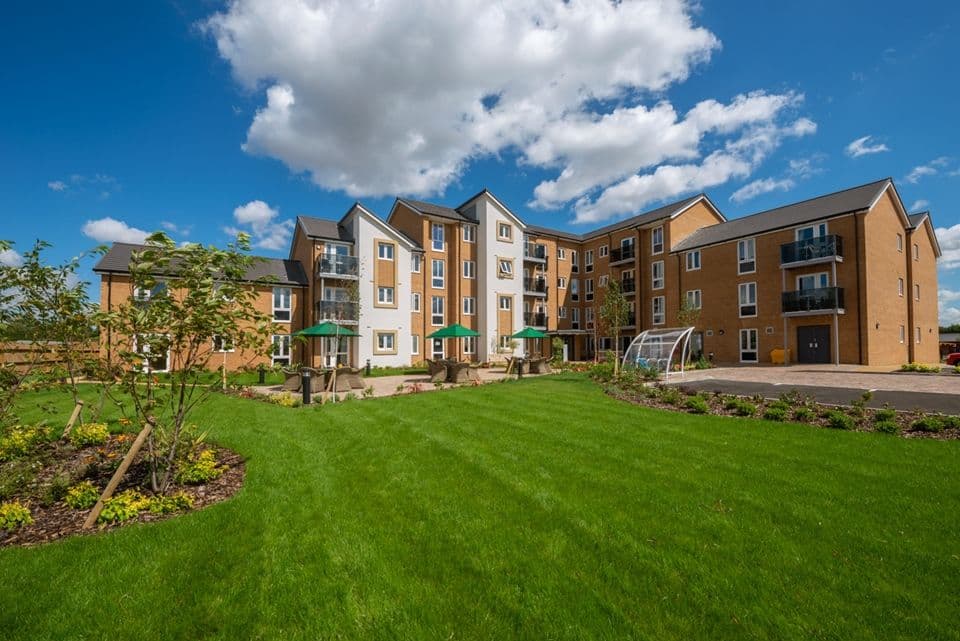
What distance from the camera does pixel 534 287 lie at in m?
37.4

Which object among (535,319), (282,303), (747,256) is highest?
(747,256)

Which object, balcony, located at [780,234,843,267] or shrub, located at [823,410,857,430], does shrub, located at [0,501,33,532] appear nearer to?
shrub, located at [823,410,857,430]

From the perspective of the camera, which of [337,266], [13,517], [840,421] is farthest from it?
[337,266]

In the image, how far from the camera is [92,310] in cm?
636

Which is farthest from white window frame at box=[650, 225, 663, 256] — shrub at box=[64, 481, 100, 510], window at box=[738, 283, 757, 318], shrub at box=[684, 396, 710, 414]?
shrub at box=[64, 481, 100, 510]

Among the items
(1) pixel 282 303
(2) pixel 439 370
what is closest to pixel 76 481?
(2) pixel 439 370

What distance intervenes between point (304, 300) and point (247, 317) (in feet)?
83.7

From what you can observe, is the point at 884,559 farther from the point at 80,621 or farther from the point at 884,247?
the point at 884,247

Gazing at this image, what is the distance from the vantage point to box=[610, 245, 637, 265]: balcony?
36281mm

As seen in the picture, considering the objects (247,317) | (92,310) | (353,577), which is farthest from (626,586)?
(92,310)

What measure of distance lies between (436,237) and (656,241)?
1740 centimetres

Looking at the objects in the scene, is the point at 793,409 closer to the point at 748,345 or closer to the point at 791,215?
the point at 748,345

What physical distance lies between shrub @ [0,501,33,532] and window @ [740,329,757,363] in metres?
32.2

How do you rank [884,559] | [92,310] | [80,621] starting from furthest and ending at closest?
[92,310] → [884,559] → [80,621]
